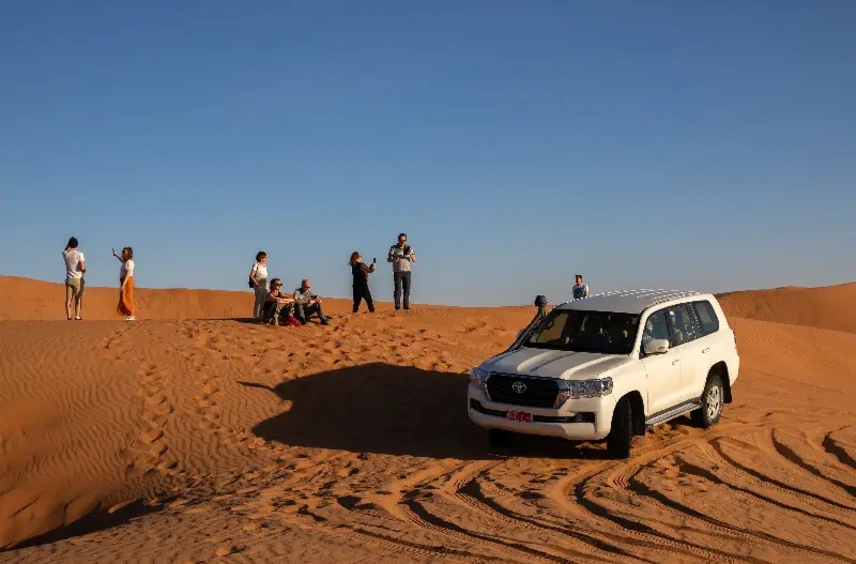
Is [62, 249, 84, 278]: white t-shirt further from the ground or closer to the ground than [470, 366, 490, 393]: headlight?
further from the ground

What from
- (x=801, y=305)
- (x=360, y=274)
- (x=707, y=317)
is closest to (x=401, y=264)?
(x=360, y=274)

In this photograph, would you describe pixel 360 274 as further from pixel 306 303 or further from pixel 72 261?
pixel 72 261

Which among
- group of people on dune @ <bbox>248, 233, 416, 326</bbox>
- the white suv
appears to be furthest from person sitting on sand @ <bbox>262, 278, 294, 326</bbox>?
the white suv

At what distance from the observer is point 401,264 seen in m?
19.9

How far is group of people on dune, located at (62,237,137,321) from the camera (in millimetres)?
18375

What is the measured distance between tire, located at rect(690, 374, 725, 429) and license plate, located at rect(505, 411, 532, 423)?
3.09 m

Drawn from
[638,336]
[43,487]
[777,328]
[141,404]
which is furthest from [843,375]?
[43,487]

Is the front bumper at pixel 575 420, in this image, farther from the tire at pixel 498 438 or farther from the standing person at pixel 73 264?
the standing person at pixel 73 264

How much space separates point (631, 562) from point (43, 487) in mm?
7973

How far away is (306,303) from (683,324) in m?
8.11

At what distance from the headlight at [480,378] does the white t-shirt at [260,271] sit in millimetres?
8203

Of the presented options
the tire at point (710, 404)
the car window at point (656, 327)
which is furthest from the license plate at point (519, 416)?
the tire at point (710, 404)

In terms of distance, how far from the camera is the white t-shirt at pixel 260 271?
17812 millimetres

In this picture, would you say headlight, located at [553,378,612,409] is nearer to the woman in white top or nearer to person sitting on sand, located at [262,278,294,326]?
person sitting on sand, located at [262,278,294,326]
